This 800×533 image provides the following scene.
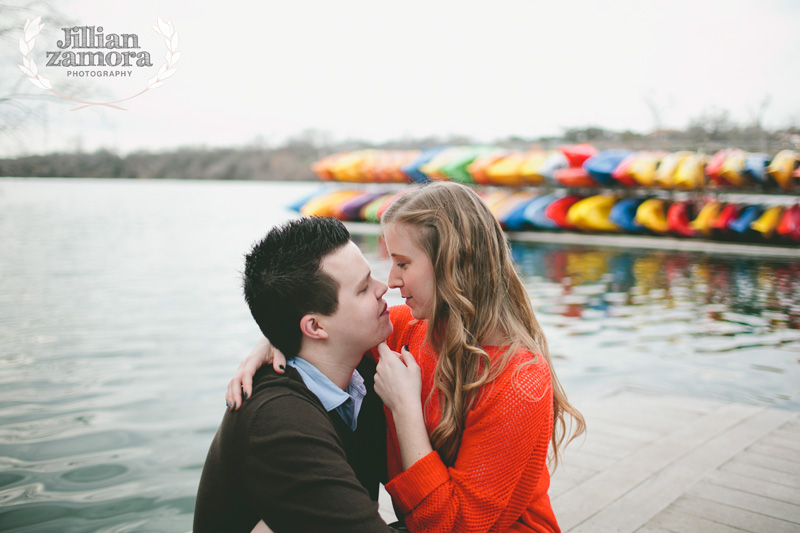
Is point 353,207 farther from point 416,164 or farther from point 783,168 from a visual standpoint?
point 783,168

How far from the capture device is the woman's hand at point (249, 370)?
1.60 metres

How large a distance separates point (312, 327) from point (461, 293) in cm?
42

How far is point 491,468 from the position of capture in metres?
1.57

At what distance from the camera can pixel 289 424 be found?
4.86 feet

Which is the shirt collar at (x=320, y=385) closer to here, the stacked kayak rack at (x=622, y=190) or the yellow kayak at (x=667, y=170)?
the stacked kayak rack at (x=622, y=190)

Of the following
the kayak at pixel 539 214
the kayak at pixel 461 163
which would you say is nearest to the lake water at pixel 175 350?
the kayak at pixel 539 214

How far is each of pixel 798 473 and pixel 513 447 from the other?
2.60 metres

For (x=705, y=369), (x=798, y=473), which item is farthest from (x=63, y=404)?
(x=705, y=369)

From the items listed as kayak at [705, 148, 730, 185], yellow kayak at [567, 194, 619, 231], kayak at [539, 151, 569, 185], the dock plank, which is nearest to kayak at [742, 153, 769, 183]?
kayak at [705, 148, 730, 185]

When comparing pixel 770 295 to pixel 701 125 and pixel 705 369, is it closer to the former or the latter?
pixel 705 369

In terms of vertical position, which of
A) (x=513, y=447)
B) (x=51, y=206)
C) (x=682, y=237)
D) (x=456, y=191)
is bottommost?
(x=51, y=206)

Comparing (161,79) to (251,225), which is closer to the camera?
(161,79)

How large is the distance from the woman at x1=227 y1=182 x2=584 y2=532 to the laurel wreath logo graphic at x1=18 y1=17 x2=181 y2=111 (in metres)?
1.59

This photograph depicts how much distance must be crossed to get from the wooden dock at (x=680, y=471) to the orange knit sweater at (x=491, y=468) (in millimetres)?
1376
